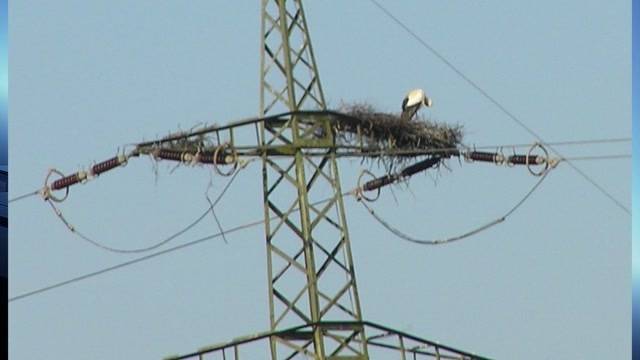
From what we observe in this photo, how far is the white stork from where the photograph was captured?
33031 mm

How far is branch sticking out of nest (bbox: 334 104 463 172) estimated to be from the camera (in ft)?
105

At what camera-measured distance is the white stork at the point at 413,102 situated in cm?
3303

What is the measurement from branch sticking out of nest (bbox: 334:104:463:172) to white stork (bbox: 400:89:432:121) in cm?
13

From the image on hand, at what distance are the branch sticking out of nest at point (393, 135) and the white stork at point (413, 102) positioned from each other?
13 centimetres

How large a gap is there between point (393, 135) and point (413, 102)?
73cm

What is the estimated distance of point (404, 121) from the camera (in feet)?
107

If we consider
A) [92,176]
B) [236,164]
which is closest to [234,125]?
[236,164]

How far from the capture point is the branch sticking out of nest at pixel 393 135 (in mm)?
31953

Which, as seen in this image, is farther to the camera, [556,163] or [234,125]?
[556,163]

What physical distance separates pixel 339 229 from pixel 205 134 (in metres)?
2.15

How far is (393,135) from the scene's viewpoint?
32594 mm

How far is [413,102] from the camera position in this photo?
1303 inches

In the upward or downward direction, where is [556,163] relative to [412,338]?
upward

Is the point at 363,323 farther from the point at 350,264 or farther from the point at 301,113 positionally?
the point at 301,113
